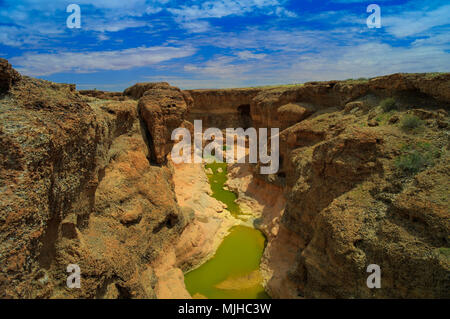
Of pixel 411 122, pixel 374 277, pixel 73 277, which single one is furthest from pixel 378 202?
pixel 73 277

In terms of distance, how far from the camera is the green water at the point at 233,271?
32.2 feet

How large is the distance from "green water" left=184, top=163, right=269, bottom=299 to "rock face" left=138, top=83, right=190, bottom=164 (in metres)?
5.43

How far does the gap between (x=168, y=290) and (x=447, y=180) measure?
356 inches

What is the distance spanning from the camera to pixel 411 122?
345 inches

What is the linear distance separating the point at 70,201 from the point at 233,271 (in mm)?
7411

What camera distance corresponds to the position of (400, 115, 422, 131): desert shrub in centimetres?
870

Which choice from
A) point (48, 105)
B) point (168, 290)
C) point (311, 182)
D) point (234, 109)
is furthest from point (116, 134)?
point (234, 109)

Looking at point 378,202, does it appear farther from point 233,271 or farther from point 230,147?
point 230,147

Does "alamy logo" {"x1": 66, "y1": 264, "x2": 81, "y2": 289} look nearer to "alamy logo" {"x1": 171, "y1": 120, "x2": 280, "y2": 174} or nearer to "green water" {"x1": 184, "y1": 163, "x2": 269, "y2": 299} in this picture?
"green water" {"x1": 184, "y1": 163, "x2": 269, "y2": 299}

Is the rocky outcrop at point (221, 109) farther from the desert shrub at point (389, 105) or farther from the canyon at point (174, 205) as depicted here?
the desert shrub at point (389, 105)

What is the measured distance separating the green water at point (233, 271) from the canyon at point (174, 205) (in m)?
0.42

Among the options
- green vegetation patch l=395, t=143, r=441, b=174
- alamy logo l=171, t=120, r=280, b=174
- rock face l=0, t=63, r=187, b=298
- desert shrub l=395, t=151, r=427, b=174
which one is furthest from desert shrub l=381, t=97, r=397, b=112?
rock face l=0, t=63, r=187, b=298

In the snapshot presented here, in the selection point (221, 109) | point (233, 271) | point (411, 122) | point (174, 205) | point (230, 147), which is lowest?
point (233, 271)

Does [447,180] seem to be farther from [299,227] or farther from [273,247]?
[273,247]
